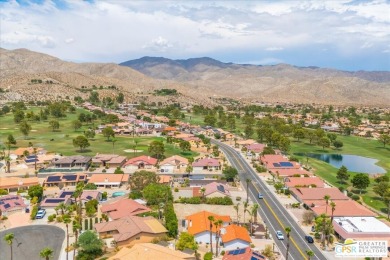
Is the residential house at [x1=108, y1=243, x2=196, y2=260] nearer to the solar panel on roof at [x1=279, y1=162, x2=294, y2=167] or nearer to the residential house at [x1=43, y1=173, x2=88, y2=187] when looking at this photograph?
the residential house at [x1=43, y1=173, x2=88, y2=187]

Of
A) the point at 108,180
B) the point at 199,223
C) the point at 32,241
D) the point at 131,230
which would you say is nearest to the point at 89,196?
the point at 108,180

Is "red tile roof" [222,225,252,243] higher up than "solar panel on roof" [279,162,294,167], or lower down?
lower down

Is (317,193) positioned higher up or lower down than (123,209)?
higher up

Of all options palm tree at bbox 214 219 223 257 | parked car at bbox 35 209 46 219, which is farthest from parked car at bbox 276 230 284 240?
parked car at bbox 35 209 46 219

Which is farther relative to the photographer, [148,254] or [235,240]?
[235,240]

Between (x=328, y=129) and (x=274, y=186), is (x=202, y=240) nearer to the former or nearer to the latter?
(x=274, y=186)

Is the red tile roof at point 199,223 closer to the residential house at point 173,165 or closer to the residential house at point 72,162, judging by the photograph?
the residential house at point 173,165

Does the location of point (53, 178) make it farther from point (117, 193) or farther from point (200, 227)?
point (200, 227)
